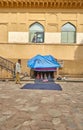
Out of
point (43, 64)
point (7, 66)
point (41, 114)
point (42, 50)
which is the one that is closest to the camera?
point (41, 114)

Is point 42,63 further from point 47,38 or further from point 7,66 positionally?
point 47,38

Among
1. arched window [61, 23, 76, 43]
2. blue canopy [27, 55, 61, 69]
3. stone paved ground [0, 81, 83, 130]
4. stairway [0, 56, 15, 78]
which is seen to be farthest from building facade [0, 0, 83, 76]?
stone paved ground [0, 81, 83, 130]

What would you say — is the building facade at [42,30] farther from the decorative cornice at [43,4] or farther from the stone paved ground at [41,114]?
the stone paved ground at [41,114]

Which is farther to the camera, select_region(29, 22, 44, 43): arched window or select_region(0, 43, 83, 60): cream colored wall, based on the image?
select_region(29, 22, 44, 43): arched window

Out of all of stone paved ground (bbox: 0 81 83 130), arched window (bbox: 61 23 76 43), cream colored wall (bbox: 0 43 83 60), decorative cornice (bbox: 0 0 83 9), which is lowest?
stone paved ground (bbox: 0 81 83 130)

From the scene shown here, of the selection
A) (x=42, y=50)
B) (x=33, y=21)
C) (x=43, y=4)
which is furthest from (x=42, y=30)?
(x=43, y=4)

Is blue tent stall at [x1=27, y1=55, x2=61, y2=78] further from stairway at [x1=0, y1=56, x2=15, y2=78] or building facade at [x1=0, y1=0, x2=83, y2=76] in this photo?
building facade at [x1=0, y1=0, x2=83, y2=76]

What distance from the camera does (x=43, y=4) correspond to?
2516 centimetres

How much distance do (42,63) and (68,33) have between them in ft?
15.7

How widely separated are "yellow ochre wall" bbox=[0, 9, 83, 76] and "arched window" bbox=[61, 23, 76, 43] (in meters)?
0.35

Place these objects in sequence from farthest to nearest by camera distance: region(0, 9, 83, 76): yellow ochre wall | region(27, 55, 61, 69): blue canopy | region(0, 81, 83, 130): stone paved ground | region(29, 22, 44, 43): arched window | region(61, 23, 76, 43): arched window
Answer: region(29, 22, 44, 43): arched window
region(61, 23, 76, 43): arched window
region(0, 9, 83, 76): yellow ochre wall
region(27, 55, 61, 69): blue canopy
region(0, 81, 83, 130): stone paved ground

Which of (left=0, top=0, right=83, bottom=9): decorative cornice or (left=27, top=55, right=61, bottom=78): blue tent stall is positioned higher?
(left=0, top=0, right=83, bottom=9): decorative cornice

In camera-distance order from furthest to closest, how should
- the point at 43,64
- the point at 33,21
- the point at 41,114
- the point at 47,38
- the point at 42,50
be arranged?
the point at 33,21 → the point at 47,38 → the point at 42,50 → the point at 43,64 → the point at 41,114

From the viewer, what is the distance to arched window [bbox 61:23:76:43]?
25.2 m
